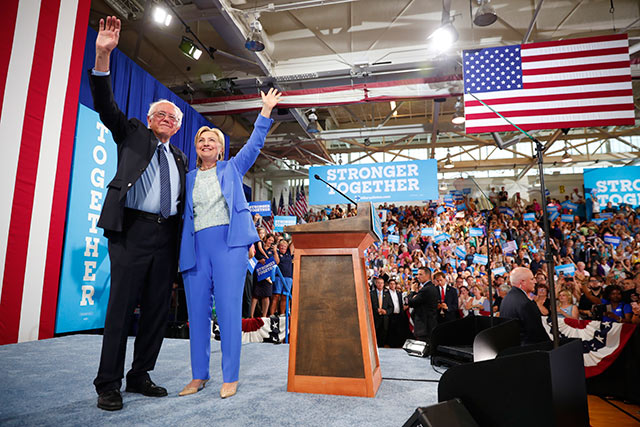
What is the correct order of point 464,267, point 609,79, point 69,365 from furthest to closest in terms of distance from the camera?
point 464,267 → point 609,79 → point 69,365

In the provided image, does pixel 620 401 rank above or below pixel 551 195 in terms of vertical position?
below

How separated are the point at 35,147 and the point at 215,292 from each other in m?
2.53

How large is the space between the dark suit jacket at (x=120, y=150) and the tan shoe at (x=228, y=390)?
2.90ft

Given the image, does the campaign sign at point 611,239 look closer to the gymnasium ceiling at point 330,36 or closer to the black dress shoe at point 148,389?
the gymnasium ceiling at point 330,36

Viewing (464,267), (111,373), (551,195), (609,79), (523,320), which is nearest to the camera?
(111,373)

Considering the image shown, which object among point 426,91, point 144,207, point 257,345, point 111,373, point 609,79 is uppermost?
point 426,91

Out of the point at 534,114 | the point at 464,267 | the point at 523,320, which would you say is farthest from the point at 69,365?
the point at 464,267

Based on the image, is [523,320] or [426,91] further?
[426,91]

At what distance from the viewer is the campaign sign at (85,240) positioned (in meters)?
4.36

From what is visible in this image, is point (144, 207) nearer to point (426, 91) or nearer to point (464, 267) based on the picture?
point (426, 91)

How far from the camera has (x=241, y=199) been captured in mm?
1975

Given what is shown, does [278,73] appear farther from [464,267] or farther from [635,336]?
[635,336]

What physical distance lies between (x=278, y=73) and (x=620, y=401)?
22.3 ft

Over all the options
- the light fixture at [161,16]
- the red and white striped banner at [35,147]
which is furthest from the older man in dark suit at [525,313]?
the light fixture at [161,16]
